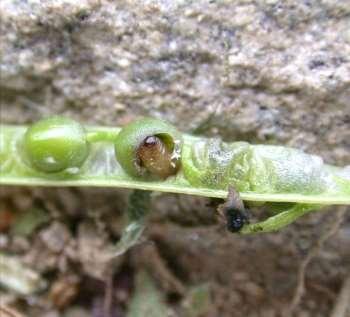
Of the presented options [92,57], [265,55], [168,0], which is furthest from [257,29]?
[92,57]

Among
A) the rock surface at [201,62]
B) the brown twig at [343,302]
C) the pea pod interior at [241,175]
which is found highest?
the rock surface at [201,62]

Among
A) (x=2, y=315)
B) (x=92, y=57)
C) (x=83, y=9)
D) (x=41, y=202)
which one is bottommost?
(x=2, y=315)

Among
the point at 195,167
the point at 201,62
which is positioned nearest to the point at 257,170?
the point at 195,167

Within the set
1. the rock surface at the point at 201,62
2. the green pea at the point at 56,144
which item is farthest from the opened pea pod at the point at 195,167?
the rock surface at the point at 201,62

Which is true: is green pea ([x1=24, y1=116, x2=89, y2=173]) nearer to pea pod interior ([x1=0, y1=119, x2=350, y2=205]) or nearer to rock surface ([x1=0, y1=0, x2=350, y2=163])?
pea pod interior ([x1=0, y1=119, x2=350, y2=205])

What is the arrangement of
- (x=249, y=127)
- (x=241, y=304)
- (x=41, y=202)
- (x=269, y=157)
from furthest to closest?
1. (x=41, y=202)
2. (x=241, y=304)
3. (x=249, y=127)
4. (x=269, y=157)

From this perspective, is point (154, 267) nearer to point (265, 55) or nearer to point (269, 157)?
point (269, 157)

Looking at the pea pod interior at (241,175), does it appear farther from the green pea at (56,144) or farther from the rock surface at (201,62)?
the rock surface at (201,62)

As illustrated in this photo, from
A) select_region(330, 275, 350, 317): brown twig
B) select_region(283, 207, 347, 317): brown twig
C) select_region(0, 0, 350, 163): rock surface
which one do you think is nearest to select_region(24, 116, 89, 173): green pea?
select_region(0, 0, 350, 163): rock surface
